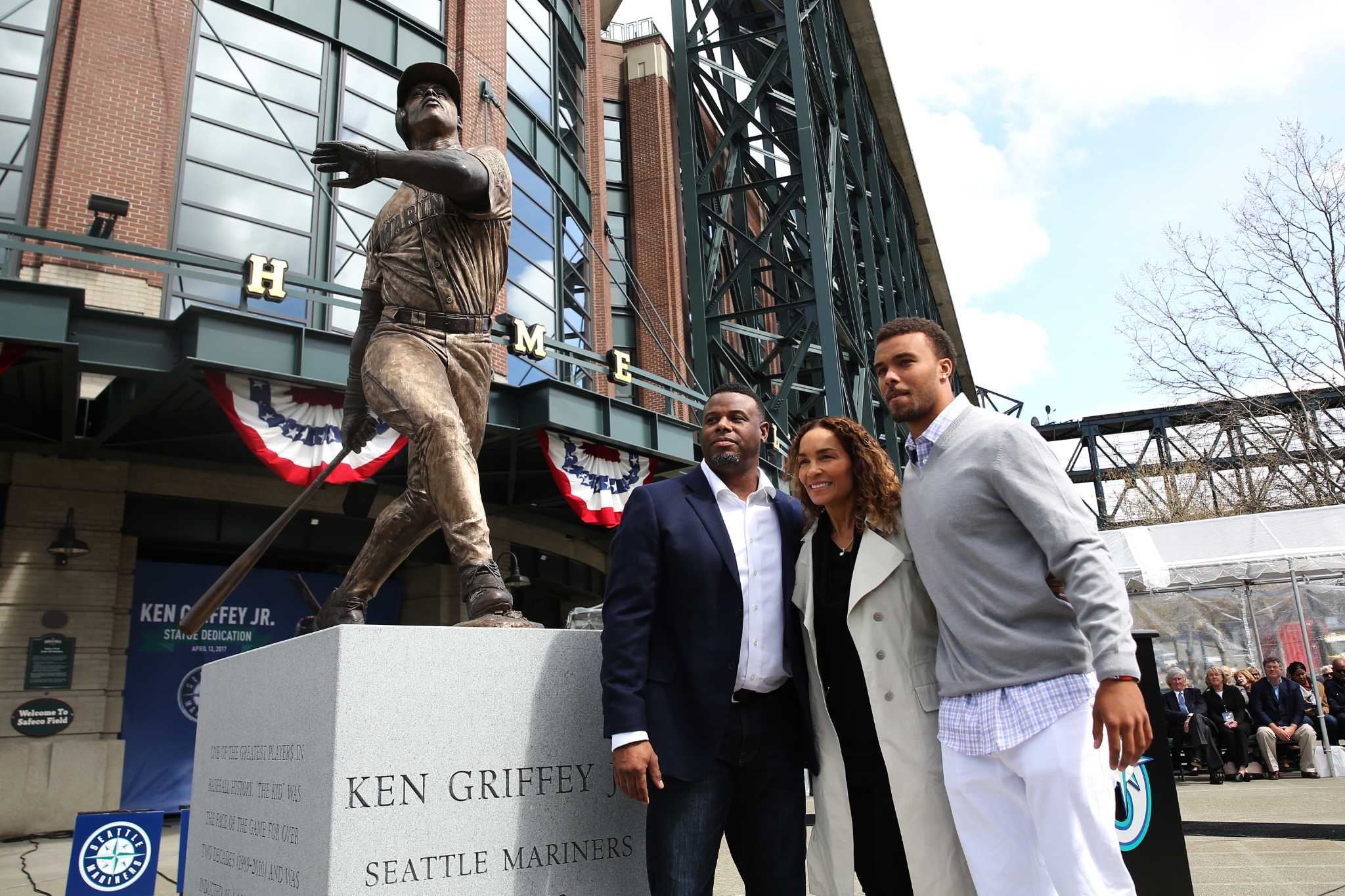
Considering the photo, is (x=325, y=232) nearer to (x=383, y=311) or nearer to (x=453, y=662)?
(x=383, y=311)

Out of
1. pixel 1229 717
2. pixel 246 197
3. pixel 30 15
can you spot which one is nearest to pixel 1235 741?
pixel 1229 717

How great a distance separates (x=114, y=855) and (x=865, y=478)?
212 inches

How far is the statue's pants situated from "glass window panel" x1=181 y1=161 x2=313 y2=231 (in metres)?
10.6

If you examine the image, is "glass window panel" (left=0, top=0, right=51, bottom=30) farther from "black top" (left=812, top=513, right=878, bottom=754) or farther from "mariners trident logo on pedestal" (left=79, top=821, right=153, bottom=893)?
"black top" (left=812, top=513, right=878, bottom=754)

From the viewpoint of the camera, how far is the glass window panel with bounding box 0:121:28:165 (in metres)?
11.8

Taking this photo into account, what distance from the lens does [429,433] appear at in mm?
3672

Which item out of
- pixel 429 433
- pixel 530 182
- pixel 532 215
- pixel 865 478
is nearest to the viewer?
pixel 865 478

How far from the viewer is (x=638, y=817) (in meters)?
3.45

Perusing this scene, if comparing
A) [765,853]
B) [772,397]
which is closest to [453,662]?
[765,853]

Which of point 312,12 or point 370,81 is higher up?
point 312,12

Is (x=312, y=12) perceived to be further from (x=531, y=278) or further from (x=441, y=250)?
(x=441, y=250)

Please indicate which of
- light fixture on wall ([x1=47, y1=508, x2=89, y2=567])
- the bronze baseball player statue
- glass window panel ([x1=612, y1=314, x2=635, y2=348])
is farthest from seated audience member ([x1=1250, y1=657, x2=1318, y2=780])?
glass window panel ([x1=612, y1=314, x2=635, y2=348])

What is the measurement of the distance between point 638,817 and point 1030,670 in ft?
5.16

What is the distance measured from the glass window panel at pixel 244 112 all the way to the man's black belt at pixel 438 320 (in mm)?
10700
